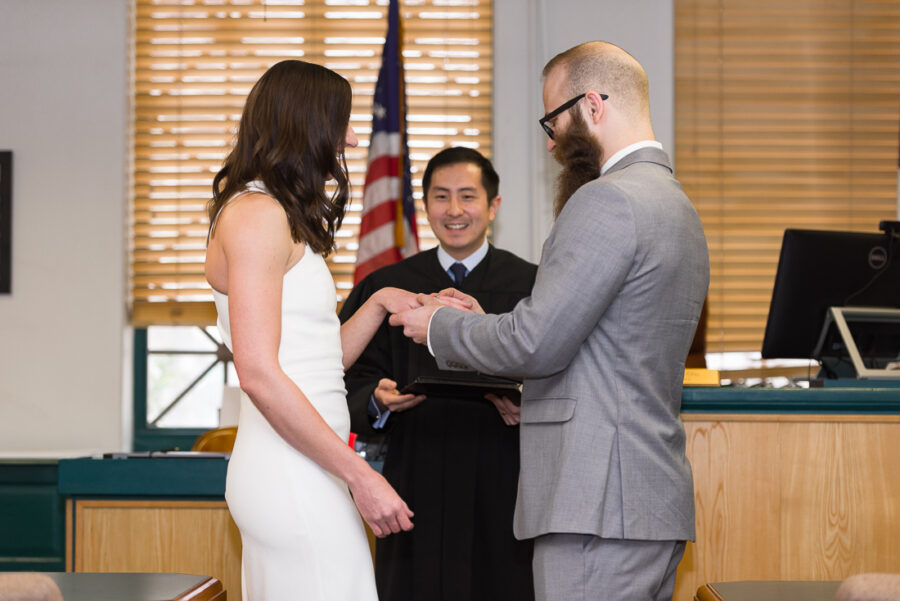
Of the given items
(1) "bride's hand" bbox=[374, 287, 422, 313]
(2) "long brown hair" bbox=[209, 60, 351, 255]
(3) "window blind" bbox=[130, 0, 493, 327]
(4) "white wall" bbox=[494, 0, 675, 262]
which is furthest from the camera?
(3) "window blind" bbox=[130, 0, 493, 327]

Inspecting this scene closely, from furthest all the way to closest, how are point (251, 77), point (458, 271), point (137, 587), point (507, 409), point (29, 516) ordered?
point (251, 77) < point (29, 516) < point (458, 271) < point (507, 409) < point (137, 587)

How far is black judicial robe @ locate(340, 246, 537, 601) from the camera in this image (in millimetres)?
2645

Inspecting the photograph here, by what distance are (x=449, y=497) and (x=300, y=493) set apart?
1.21 metres

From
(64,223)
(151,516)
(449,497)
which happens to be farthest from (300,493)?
(64,223)

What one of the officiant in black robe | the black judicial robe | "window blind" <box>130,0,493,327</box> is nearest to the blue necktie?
the officiant in black robe

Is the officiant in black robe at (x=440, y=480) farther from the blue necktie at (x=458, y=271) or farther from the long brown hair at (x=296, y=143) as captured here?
the long brown hair at (x=296, y=143)

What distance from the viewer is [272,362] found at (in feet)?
4.96

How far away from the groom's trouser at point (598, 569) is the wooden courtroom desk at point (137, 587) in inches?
23.7

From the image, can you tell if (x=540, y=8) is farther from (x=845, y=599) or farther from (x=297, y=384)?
(x=845, y=599)

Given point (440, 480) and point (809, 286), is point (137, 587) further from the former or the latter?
point (809, 286)

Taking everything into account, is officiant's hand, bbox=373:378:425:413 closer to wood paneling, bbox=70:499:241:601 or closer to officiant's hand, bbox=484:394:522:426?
officiant's hand, bbox=484:394:522:426

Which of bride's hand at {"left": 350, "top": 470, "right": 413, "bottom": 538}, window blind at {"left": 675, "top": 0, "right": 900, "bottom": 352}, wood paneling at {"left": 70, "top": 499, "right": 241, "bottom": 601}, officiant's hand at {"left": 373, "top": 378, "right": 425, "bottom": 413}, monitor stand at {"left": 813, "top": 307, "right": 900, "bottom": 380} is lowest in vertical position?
wood paneling at {"left": 70, "top": 499, "right": 241, "bottom": 601}

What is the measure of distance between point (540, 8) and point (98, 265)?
254 cm

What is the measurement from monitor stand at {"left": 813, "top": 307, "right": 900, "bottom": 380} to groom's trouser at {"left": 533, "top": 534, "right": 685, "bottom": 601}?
1222 mm
